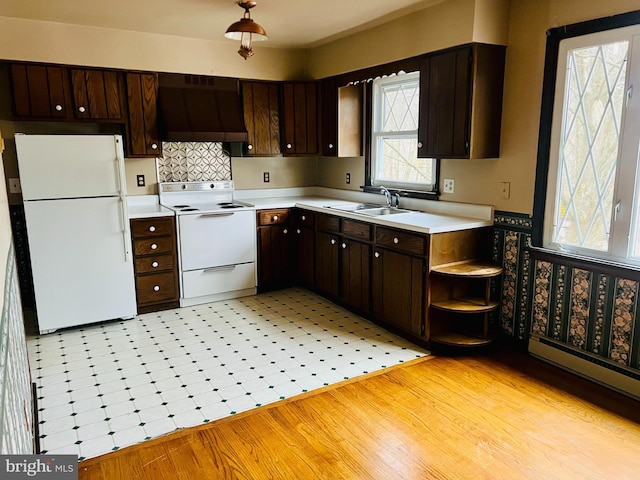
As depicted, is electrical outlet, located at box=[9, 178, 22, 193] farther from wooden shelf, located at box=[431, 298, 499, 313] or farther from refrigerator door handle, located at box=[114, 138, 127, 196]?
wooden shelf, located at box=[431, 298, 499, 313]

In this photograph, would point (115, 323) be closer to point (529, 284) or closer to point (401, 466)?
point (401, 466)

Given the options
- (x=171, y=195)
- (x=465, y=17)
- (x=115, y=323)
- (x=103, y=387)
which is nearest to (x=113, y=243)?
(x=115, y=323)

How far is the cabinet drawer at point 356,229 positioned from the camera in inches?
148

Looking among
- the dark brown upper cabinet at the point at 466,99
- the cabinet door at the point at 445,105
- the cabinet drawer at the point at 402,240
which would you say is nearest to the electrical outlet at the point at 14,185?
the cabinet drawer at the point at 402,240

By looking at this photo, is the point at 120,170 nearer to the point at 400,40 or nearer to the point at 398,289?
the point at 398,289

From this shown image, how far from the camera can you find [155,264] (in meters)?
4.12

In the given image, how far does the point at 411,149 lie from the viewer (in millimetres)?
4176

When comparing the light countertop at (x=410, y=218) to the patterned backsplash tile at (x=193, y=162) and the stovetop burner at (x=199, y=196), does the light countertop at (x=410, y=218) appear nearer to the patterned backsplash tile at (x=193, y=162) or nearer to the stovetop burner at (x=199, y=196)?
the stovetop burner at (x=199, y=196)

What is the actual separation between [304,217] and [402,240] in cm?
141

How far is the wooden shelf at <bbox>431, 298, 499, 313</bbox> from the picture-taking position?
323cm

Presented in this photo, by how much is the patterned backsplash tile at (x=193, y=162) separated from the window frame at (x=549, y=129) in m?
3.03

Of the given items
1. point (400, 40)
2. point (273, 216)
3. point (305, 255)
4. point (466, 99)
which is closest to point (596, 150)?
point (466, 99)

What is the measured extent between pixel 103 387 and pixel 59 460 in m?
0.97

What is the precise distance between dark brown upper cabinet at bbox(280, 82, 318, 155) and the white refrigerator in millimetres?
1735
